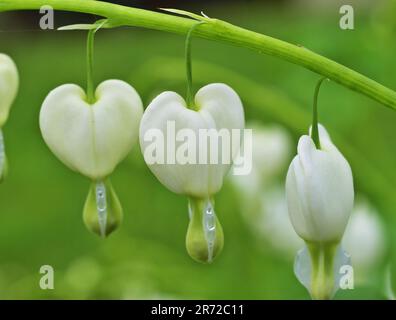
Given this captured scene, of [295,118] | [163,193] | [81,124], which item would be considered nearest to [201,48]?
[163,193]

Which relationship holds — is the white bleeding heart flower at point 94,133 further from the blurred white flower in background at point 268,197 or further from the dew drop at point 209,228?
the blurred white flower in background at point 268,197

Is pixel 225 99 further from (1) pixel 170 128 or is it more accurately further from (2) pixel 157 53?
(2) pixel 157 53

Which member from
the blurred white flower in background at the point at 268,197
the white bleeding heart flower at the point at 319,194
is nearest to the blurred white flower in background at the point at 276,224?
the blurred white flower in background at the point at 268,197

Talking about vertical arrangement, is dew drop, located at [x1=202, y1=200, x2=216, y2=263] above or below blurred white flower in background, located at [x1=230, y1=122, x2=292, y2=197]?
below

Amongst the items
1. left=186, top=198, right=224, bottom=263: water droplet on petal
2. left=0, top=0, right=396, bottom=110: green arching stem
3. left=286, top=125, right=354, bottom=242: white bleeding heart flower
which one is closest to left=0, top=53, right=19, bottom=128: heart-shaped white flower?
left=0, top=0, right=396, bottom=110: green arching stem

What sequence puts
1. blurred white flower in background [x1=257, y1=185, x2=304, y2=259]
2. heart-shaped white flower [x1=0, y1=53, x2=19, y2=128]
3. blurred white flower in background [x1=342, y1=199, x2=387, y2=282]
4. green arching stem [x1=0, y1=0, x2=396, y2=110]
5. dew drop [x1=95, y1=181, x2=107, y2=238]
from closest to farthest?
green arching stem [x1=0, y1=0, x2=396, y2=110] < dew drop [x1=95, y1=181, x2=107, y2=238] < heart-shaped white flower [x1=0, y1=53, x2=19, y2=128] < blurred white flower in background [x1=342, y1=199, x2=387, y2=282] < blurred white flower in background [x1=257, y1=185, x2=304, y2=259]

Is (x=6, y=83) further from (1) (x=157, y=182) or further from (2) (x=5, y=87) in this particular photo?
(1) (x=157, y=182)

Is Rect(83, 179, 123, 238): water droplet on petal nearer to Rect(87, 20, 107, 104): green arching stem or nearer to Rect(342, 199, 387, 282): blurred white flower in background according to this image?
Rect(87, 20, 107, 104): green arching stem
